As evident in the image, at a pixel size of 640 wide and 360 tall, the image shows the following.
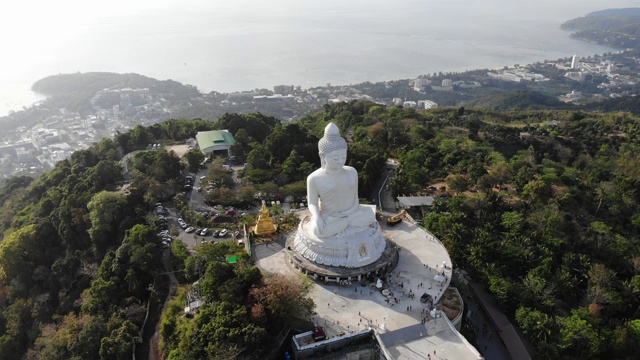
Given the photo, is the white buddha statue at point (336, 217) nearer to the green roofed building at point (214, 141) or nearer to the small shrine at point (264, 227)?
the small shrine at point (264, 227)

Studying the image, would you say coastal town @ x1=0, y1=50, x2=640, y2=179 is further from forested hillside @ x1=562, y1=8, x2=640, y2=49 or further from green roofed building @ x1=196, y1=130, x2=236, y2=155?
forested hillside @ x1=562, y1=8, x2=640, y2=49

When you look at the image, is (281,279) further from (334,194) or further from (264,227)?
(264,227)

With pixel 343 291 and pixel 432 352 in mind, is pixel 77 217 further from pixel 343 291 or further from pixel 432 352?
pixel 432 352

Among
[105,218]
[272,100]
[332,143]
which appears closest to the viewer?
[332,143]

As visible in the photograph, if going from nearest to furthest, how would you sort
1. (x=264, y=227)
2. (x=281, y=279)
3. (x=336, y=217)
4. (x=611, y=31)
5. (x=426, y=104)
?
1. (x=281, y=279)
2. (x=336, y=217)
3. (x=264, y=227)
4. (x=426, y=104)
5. (x=611, y=31)

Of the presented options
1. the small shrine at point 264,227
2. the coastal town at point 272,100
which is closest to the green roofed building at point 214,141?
the small shrine at point 264,227

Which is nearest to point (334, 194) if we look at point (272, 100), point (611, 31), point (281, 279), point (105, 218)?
point (281, 279)

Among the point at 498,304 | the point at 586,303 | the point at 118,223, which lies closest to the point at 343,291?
the point at 498,304
